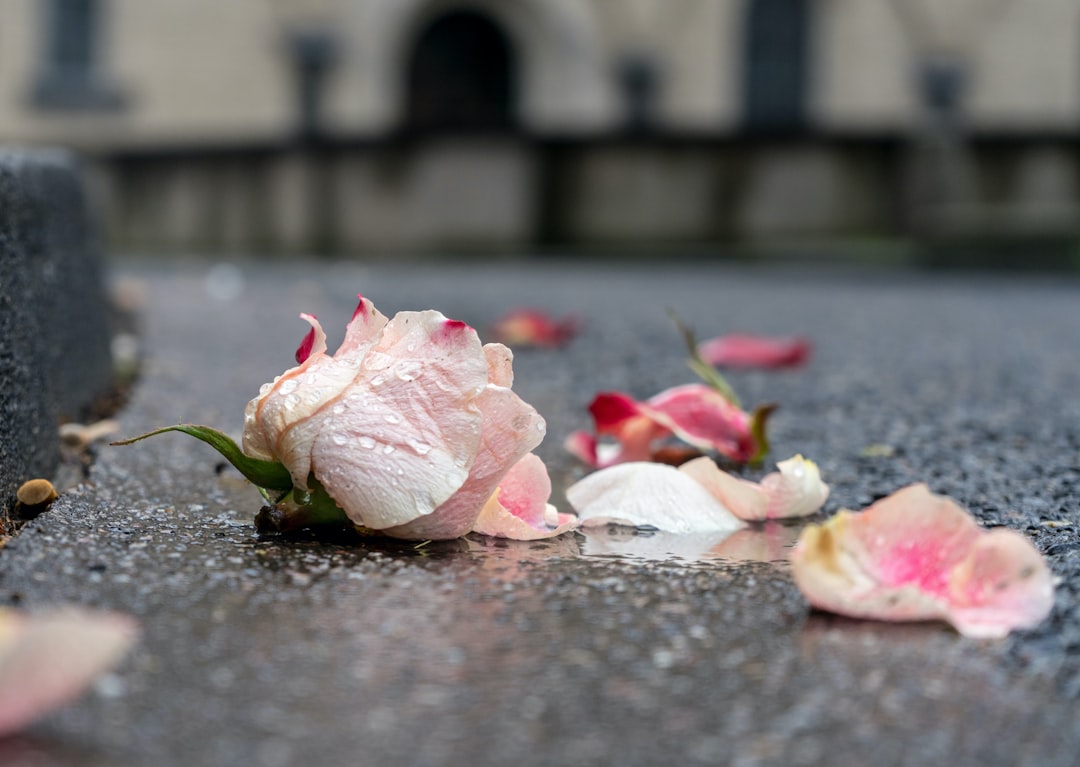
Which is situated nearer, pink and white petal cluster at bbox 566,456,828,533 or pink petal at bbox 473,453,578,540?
pink petal at bbox 473,453,578,540

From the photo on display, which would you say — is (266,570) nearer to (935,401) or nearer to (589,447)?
(589,447)

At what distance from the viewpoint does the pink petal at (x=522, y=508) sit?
1.29 m

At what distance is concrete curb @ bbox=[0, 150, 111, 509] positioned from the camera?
1.44m

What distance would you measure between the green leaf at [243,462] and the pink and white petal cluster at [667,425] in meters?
0.48

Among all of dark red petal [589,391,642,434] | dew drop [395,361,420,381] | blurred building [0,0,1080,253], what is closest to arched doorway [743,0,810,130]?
blurred building [0,0,1080,253]

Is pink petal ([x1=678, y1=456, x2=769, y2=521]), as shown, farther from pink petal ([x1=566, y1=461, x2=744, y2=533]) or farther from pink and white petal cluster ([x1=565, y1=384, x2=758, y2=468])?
pink and white petal cluster ([x1=565, y1=384, x2=758, y2=468])

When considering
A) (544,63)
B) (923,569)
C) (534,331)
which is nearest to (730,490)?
(923,569)

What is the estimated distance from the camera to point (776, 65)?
15.6m

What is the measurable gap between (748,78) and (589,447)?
1471 centimetres

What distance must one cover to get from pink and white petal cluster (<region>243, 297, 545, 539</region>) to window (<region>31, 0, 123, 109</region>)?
46.8ft

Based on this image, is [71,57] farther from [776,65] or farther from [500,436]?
[500,436]

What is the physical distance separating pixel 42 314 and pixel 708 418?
89 cm

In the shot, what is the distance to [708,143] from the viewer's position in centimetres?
922

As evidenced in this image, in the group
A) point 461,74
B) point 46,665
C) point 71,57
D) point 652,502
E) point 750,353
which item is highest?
point 71,57
